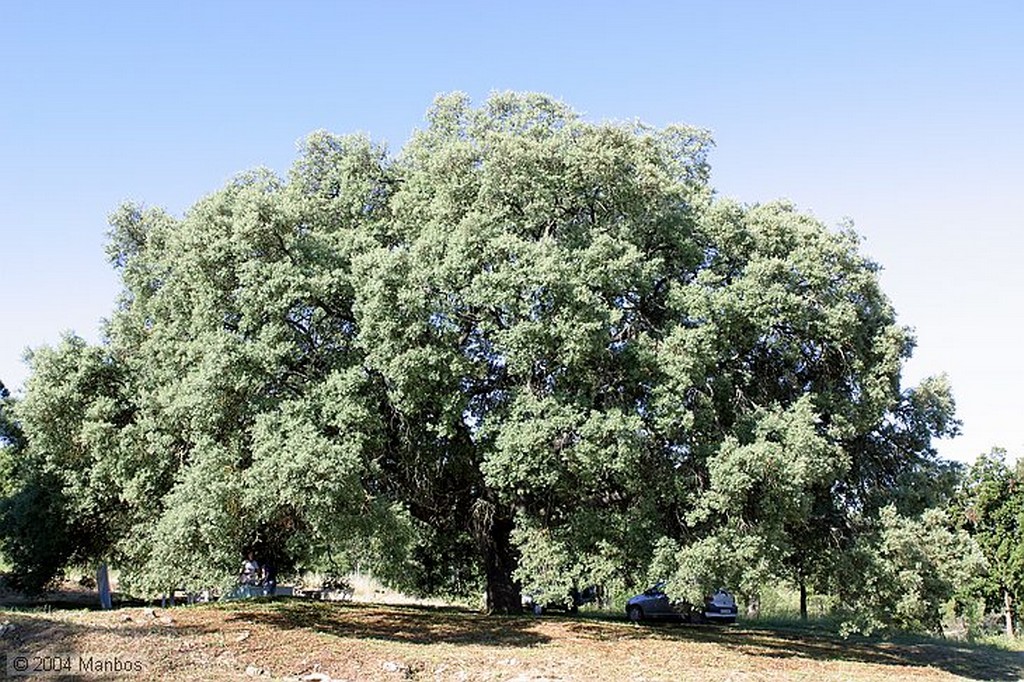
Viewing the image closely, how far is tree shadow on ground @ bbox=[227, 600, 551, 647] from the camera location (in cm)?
1700

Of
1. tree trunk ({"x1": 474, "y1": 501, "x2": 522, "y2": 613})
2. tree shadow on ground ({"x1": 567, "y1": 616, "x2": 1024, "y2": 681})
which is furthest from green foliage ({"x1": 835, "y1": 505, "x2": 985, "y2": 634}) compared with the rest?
tree trunk ({"x1": 474, "y1": 501, "x2": 522, "y2": 613})

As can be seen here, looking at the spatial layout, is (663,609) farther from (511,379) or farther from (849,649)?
(511,379)

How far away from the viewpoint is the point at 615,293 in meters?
19.0

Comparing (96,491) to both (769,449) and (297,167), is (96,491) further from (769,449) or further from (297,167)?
(769,449)

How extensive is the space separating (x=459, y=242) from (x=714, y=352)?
6538 millimetres

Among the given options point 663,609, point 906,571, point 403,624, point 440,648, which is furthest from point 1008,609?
point 440,648

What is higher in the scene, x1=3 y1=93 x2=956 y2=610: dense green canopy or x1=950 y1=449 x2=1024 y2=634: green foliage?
x1=3 y1=93 x2=956 y2=610: dense green canopy

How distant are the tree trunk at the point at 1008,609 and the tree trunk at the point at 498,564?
21.0 metres

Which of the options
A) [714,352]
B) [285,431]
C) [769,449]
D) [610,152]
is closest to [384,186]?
[610,152]

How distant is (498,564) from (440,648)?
27.1 feet

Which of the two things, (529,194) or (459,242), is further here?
(529,194)

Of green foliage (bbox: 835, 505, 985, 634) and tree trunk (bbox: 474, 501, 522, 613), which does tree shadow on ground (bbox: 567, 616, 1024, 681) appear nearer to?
green foliage (bbox: 835, 505, 985, 634)

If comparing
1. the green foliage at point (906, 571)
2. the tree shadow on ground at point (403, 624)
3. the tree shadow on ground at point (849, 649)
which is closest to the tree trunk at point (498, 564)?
the tree shadow on ground at point (403, 624)

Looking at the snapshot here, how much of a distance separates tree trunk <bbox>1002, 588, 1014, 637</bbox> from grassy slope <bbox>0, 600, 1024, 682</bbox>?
8330 millimetres
